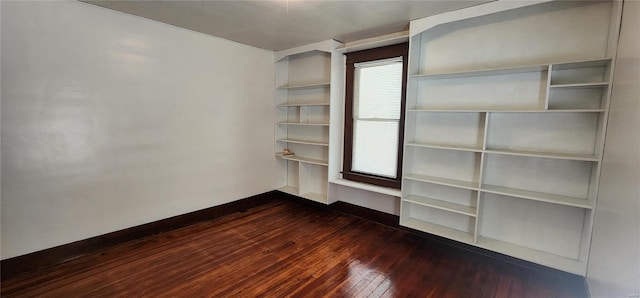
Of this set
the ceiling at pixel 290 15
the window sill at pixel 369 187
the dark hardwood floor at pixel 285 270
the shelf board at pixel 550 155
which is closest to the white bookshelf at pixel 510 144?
the shelf board at pixel 550 155

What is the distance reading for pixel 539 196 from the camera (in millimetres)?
2500

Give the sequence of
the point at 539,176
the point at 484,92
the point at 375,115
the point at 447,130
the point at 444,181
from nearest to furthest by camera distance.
→ 1. the point at 539,176
2. the point at 484,92
3. the point at 444,181
4. the point at 447,130
5. the point at 375,115

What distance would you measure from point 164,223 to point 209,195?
677 mm

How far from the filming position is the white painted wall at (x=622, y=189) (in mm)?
1386

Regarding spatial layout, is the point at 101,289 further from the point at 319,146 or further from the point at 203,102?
the point at 319,146

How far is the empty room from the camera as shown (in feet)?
7.59

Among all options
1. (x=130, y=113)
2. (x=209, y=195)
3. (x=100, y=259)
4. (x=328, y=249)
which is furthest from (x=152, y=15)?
(x=328, y=249)

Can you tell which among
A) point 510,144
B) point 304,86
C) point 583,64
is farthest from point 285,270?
point 583,64

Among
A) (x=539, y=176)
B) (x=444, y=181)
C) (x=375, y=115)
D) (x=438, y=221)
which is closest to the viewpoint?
(x=539, y=176)

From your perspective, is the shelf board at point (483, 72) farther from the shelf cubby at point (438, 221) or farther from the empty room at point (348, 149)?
the shelf cubby at point (438, 221)

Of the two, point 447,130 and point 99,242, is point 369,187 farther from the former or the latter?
point 99,242

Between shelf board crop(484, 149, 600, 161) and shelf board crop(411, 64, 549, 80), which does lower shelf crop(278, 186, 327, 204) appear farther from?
shelf board crop(484, 149, 600, 161)

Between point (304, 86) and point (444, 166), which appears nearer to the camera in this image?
point (444, 166)

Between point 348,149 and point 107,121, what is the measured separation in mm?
2994
